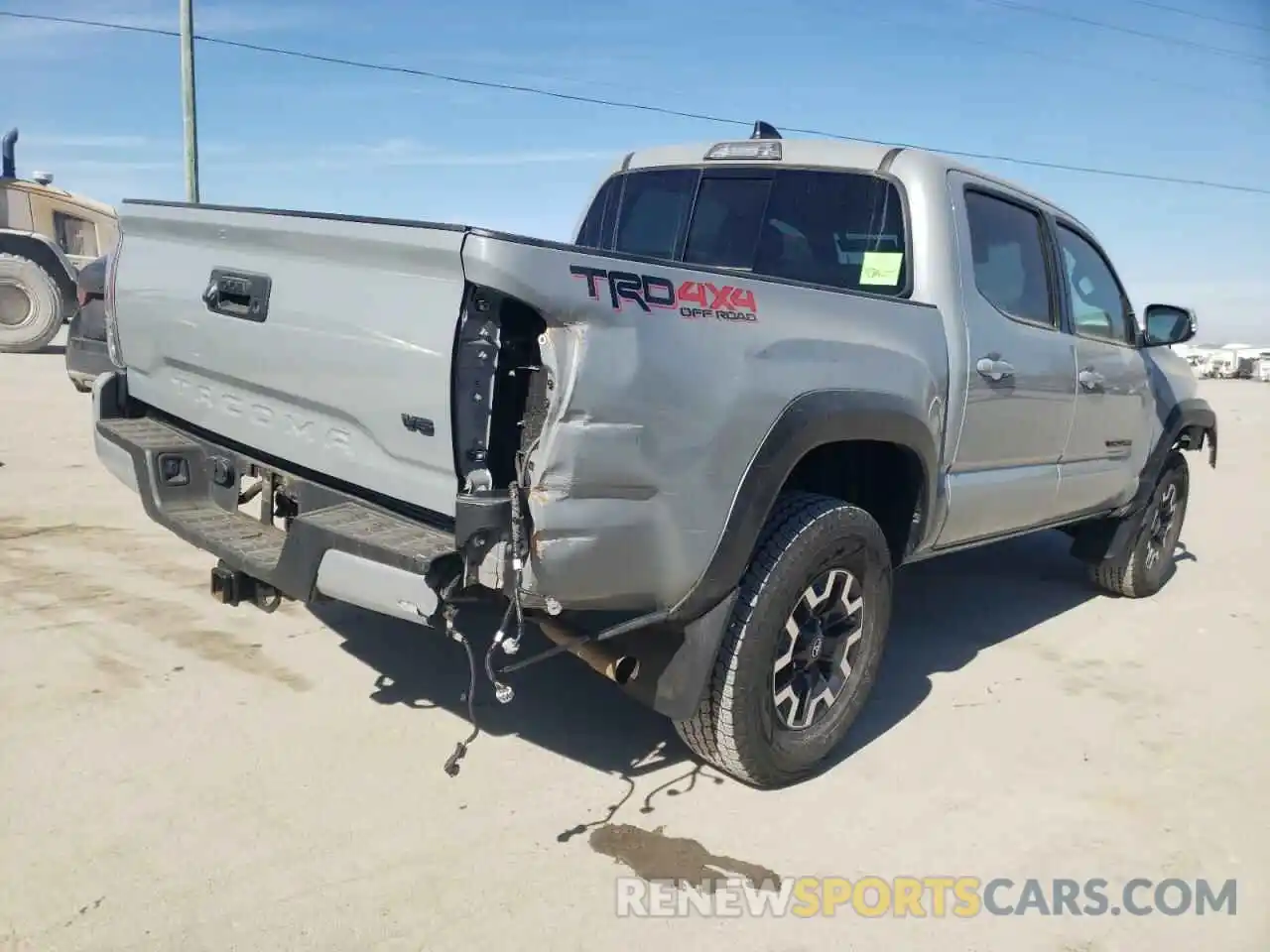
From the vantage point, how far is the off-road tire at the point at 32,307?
531 inches

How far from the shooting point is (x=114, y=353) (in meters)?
3.81

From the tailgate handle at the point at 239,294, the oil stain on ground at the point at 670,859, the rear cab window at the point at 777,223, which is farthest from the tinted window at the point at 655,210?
the oil stain on ground at the point at 670,859

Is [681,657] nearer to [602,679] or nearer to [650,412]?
[650,412]

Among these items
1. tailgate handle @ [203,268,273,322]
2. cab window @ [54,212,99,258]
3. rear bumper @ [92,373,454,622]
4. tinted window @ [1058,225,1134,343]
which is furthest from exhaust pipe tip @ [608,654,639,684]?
cab window @ [54,212,99,258]

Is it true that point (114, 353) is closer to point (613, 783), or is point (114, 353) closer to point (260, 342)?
point (260, 342)

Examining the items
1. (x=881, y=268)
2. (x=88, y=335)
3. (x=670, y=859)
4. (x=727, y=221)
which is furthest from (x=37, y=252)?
(x=670, y=859)

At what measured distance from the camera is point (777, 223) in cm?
414

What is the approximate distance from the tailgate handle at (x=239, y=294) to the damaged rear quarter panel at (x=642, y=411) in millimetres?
906

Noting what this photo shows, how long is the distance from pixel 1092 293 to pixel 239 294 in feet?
12.9

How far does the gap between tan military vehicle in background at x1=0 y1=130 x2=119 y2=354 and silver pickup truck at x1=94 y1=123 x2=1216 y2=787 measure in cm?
1097

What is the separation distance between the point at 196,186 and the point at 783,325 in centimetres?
1388

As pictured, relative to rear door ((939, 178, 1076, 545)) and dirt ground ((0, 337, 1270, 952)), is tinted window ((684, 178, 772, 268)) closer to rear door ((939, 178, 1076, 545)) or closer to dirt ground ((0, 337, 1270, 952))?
rear door ((939, 178, 1076, 545))

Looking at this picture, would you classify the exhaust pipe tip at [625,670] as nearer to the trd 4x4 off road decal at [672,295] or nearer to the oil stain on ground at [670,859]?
the oil stain on ground at [670,859]

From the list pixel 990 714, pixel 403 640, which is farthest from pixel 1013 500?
pixel 403 640
